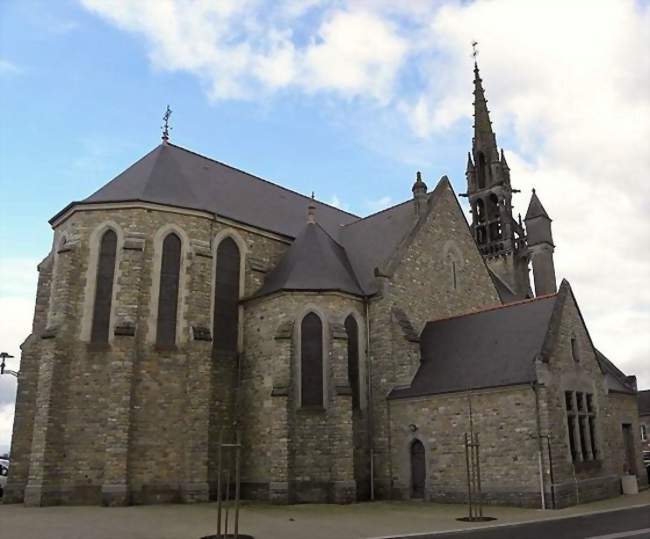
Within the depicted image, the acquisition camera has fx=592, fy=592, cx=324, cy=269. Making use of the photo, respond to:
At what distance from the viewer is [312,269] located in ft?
78.3

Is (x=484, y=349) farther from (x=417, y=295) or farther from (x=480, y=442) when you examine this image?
(x=417, y=295)

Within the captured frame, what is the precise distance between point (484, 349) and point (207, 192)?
13.5 metres

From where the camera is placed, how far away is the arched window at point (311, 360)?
21797 mm

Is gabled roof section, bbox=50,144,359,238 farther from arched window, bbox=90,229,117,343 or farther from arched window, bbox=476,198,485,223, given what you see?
arched window, bbox=476,198,485,223

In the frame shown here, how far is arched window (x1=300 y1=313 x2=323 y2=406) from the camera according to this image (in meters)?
21.8

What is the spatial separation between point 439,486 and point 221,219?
1321cm

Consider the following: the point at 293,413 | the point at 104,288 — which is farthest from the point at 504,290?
the point at 104,288

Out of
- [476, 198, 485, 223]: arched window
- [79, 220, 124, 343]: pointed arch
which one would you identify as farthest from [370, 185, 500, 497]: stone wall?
[476, 198, 485, 223]: arched window

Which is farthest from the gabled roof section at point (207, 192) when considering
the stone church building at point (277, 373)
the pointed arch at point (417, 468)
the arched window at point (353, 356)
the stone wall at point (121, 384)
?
the pointed arch at point (417, 468)

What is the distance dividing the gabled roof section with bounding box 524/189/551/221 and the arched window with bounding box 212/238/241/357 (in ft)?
80.6

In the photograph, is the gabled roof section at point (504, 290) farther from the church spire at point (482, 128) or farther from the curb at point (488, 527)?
the curb at point (488, 527)

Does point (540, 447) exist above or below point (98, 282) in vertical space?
below

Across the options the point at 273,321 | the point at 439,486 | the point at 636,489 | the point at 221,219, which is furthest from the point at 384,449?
the point at 221,219

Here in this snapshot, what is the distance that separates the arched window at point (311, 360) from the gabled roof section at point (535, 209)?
79.9ft
